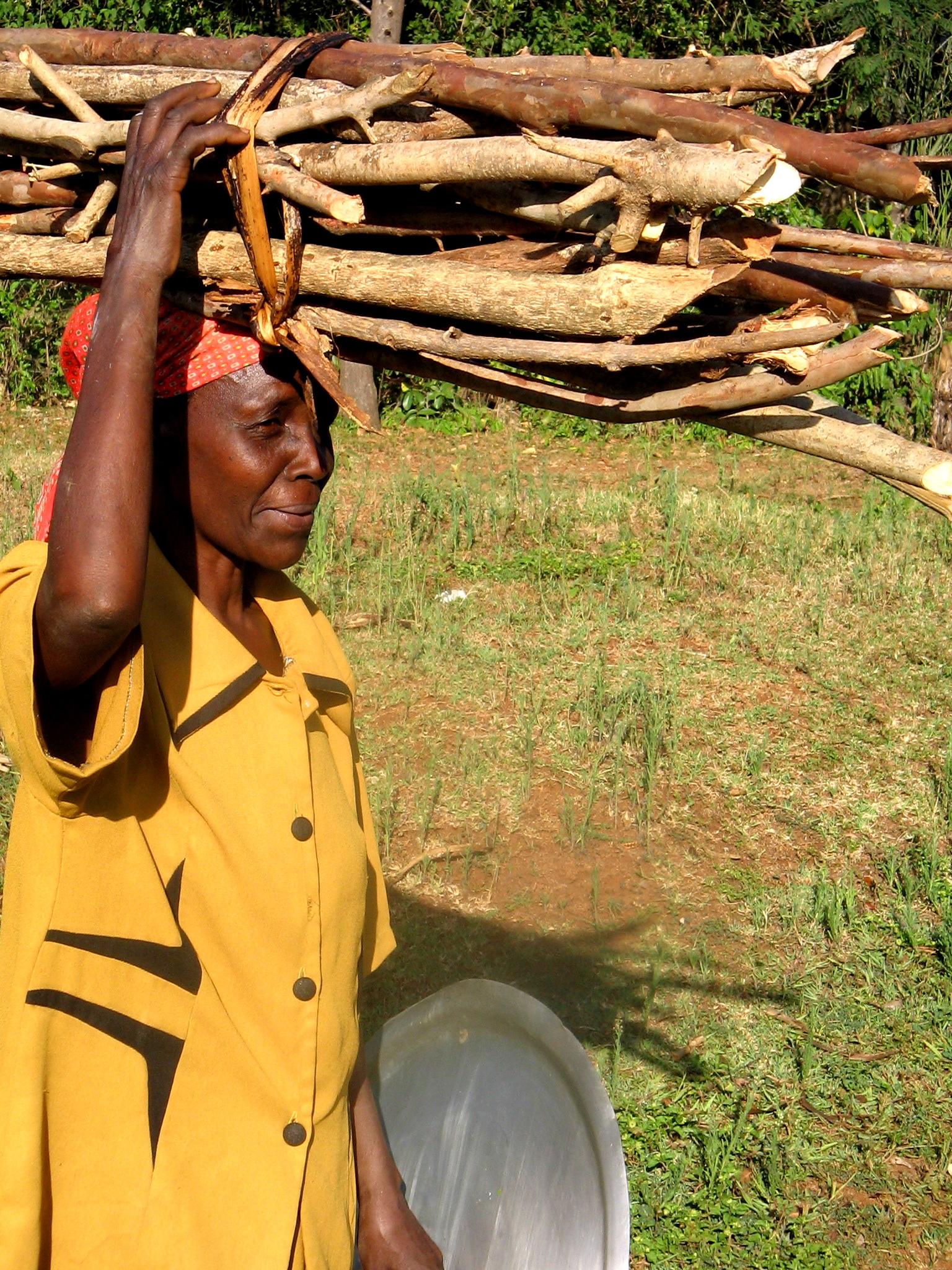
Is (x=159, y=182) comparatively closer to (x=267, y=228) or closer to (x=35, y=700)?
(x=267, y=228)

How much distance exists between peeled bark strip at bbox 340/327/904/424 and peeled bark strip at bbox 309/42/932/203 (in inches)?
7.5

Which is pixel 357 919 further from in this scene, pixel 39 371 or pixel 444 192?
pixel 39 371

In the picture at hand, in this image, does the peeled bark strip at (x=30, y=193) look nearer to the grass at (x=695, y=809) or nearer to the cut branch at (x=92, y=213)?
the cut branch at (x=92, y=213)

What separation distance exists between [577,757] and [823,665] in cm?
134

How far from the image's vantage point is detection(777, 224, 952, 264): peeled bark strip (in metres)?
1.51

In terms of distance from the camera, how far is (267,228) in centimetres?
147

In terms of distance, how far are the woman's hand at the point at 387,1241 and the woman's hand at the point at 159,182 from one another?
1.39m

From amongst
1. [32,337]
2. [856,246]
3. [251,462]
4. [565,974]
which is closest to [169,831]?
[251,462]

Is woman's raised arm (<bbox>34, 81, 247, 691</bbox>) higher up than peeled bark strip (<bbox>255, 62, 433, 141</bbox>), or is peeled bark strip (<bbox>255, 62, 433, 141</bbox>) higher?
peeled bark strip (<bbox>255, 62, 433, 141</bbox>)

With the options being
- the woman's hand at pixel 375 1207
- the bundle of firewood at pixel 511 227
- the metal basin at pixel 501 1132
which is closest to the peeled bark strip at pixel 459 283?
the bundle of firewood at pixel 511 227

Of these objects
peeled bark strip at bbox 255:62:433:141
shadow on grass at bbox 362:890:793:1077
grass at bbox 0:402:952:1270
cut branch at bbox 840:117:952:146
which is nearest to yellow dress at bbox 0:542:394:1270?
peeled bark strip at bbox 255:62:433:141

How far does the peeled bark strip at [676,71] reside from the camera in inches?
59.7

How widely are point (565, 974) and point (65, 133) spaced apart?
2.67m

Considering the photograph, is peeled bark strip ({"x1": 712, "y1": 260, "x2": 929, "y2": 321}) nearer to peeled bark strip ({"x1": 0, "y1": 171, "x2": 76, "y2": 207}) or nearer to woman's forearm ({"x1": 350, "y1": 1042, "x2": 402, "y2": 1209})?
peeled bark strip ({"x1": 0, "y1": 171, "x2": 76, "y2": 207})
